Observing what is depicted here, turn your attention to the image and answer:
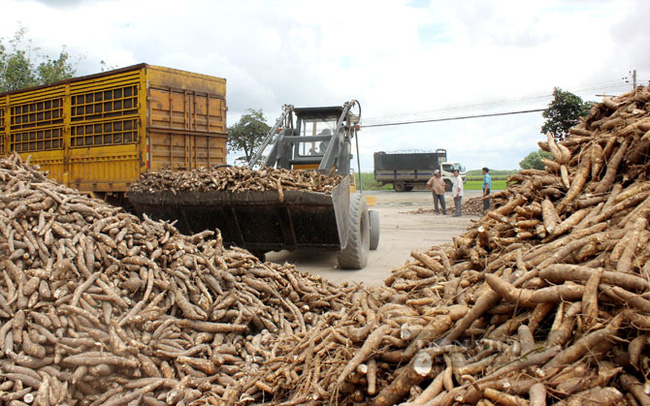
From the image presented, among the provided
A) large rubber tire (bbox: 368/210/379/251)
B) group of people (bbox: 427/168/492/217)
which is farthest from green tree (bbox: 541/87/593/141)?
large rubber tire (bbox: 368/210/379/251)

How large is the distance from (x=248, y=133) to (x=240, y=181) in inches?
528

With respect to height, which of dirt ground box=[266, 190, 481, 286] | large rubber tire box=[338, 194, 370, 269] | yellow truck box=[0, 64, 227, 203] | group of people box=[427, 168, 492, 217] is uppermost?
yellow truck box=[0, 64, 227, 203]

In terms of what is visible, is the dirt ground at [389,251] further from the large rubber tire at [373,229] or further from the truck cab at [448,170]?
the truck cab at [448,170]

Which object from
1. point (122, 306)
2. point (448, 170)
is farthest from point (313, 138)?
point (448, 170)

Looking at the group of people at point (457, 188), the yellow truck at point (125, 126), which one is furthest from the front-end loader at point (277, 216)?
the group of people at point (457, 188)

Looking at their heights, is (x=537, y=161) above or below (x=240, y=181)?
above

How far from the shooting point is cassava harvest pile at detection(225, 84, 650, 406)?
233 cm

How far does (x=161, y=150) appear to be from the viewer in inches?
380

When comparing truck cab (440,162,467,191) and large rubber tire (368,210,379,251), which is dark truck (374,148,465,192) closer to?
truck cab (440,162,467,191)

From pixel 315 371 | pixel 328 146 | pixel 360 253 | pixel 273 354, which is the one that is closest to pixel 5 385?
pixel 273 354

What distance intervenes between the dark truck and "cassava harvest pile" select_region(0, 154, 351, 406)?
104 feet

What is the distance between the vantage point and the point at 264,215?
7004mm

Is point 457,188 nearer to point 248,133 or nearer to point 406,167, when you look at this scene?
point 248,133

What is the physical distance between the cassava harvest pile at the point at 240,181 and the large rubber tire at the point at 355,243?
89cm
